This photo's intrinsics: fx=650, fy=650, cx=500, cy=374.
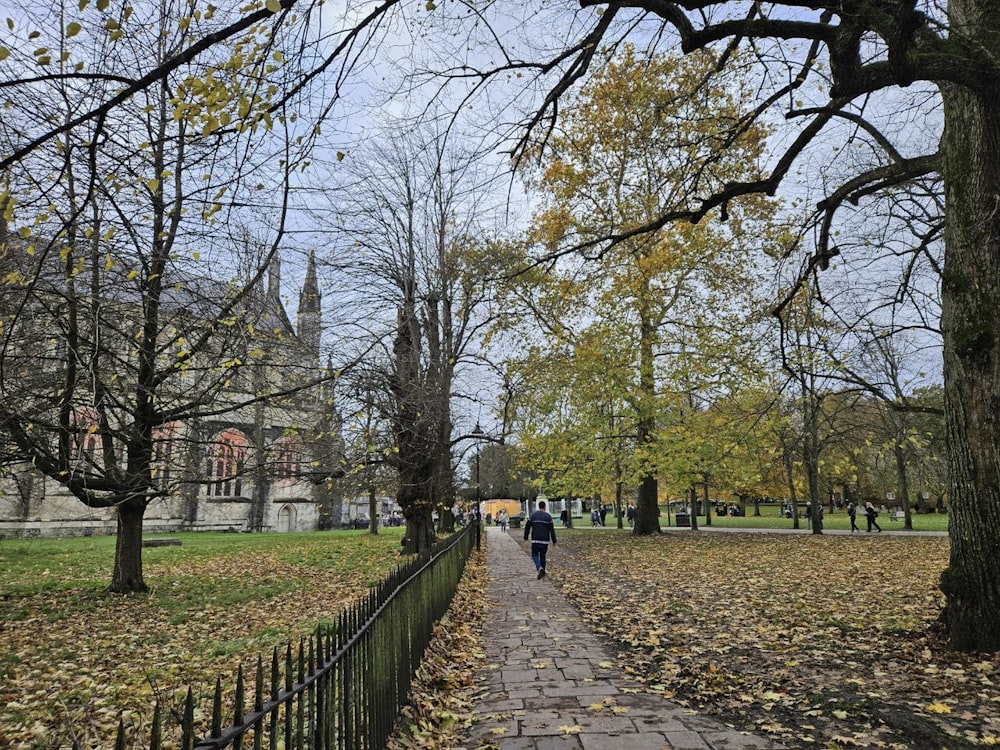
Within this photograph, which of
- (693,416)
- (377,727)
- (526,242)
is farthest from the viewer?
(693,416)

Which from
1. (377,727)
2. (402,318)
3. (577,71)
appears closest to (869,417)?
(402,318)

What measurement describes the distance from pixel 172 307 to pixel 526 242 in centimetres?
1236

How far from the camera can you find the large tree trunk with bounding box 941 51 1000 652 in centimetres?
581

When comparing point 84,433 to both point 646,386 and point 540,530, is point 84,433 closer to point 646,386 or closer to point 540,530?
point 540,530

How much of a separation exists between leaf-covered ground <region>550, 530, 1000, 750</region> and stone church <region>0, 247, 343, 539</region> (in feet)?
19.3

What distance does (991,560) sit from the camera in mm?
5809

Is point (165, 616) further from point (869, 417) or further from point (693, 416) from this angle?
point (869, 417)

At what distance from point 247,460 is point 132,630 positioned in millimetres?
4931

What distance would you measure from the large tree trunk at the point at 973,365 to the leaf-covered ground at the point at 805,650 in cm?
51

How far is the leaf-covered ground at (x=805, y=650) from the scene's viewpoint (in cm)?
454

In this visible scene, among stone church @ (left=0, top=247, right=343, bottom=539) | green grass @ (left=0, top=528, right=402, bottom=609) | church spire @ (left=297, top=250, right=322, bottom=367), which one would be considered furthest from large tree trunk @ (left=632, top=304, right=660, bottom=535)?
church spire @ (left=297, top=250, right=322, bottom=367)

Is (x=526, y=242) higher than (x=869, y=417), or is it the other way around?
(x=526, y=242)

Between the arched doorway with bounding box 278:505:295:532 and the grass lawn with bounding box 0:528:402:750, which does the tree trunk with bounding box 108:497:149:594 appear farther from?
the arched doorway with bounding box 278:505:295:532

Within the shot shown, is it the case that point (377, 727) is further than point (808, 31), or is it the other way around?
point (808, 31)
